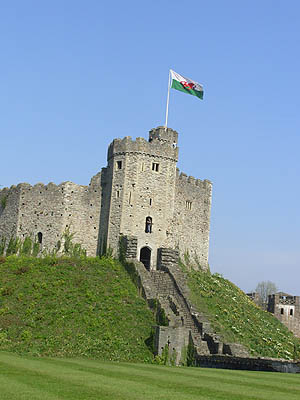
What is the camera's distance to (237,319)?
4812cm

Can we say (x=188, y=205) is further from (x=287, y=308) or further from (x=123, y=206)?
(x=287, y=308)

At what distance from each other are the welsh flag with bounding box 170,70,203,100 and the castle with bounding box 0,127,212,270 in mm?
4009

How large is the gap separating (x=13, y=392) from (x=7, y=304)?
2426cm

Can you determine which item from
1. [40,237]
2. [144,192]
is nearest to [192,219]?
[144,192]

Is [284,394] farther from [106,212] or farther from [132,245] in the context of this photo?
[106,212]

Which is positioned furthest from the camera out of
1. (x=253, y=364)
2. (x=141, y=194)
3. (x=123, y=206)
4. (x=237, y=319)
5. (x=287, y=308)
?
(x=287, y=308)

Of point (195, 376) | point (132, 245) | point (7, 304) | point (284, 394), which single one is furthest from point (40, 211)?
point (284, 394)

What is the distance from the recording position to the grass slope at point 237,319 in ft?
143

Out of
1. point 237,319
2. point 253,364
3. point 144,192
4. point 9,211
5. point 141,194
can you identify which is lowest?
point 253,364

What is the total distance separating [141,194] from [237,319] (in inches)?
517

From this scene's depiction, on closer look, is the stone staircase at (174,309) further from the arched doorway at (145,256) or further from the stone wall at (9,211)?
the stone wall at (9,211)

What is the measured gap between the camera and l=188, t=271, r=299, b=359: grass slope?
43.7 meters

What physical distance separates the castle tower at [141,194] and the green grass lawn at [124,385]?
29.1 m

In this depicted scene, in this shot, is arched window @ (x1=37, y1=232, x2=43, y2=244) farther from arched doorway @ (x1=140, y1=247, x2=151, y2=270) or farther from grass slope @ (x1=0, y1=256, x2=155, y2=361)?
arched doorway @ (x1=140, y1=247, x2=151, y2=270)
